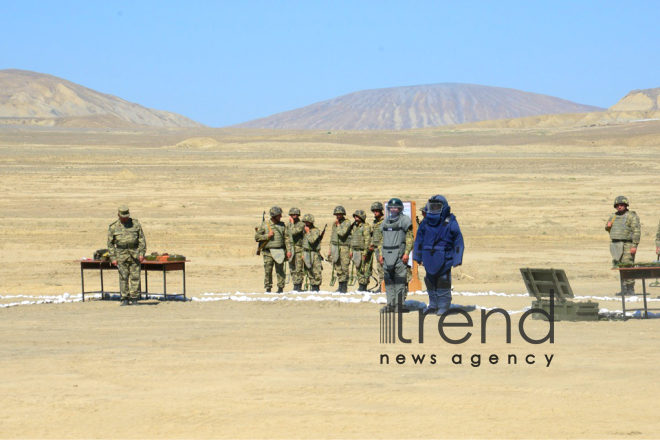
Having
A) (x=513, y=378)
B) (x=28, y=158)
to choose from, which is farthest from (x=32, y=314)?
(x=28, y=158)

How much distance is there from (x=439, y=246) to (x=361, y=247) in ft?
11.9

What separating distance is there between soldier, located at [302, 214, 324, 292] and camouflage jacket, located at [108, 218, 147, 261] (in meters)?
2.95

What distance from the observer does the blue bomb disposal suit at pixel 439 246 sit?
519 inches

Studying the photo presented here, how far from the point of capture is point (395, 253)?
13.6 metres

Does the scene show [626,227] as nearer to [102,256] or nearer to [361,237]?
[361,237]

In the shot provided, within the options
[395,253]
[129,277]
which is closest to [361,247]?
[395,253]

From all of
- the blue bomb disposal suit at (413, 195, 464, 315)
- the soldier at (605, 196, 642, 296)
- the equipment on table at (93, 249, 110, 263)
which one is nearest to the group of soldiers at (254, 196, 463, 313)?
the blue bomb disposal suit at (413, 195, 464, 315)

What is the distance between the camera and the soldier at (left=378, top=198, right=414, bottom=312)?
1362cm

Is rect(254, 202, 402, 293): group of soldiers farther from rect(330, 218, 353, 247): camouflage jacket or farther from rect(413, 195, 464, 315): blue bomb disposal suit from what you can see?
rect(413, 195, 464, 315): blue bomb disposal suit

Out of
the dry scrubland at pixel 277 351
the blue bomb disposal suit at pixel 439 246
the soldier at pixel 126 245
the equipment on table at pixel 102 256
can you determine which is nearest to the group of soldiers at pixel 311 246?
the dry scrubland at pixel 277 351

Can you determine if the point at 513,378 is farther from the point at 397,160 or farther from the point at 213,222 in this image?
the point at 397,160

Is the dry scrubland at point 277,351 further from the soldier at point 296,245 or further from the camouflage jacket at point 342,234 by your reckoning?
the camouflage jacket at point 342,234

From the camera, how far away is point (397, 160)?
56281 mm

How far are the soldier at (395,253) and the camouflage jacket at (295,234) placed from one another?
3.35m
